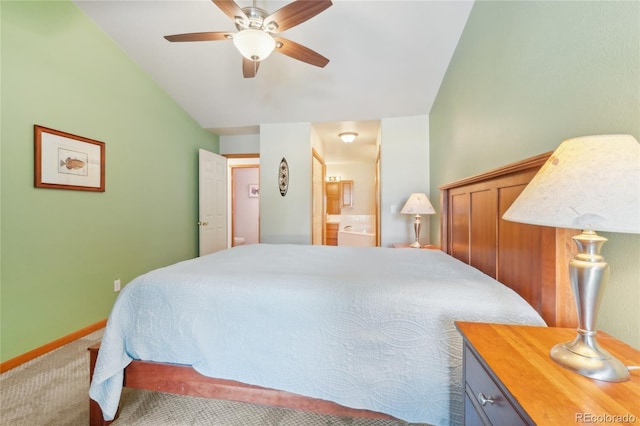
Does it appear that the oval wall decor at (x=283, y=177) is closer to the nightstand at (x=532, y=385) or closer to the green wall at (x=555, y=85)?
the green wall at (x=555, y=85)

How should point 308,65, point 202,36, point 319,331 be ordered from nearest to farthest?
point 319,331 → point 202,36 → point 308,65

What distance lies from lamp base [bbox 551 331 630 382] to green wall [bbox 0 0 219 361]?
3.04m

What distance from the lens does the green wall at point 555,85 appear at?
82cm

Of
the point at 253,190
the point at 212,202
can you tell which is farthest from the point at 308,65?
the point at 253,190

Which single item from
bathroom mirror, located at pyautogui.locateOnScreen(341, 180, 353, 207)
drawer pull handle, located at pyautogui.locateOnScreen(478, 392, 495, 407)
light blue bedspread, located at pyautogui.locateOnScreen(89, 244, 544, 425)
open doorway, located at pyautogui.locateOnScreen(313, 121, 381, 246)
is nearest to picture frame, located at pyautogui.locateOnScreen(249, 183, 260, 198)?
open doorway, located at pyautogui.locateOnScreen(313, 121, 381, 246)

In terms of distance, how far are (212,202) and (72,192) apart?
193cm

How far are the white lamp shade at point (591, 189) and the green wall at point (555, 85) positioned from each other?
37cm

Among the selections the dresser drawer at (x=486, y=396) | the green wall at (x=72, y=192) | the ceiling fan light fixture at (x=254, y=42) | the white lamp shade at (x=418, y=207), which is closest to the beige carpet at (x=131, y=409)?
the green wall at (x=72, y=192)

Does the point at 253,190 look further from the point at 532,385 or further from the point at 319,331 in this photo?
the point at 532,385

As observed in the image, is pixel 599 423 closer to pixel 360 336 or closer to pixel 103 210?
pixel 360 336

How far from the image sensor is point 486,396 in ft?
2.29

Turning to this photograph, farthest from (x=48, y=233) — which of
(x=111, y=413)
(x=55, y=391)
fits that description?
(x=111, y=413)

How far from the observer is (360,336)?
1081mm

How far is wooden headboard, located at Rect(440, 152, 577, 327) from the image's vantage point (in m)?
0.95
